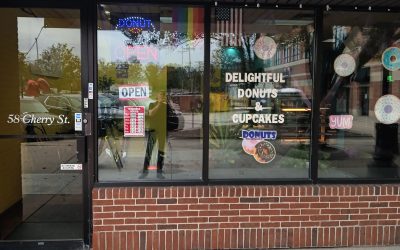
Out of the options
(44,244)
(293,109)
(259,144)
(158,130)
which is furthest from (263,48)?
(44,244)

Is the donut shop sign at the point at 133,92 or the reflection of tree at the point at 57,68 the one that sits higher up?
the reflection of tree at the point at 57,68

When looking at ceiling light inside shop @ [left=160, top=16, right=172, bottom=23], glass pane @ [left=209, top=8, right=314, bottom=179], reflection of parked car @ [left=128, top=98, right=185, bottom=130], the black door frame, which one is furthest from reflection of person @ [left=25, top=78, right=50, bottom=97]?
glass pane @ [left=209, top=8, right=314, bottom=179]

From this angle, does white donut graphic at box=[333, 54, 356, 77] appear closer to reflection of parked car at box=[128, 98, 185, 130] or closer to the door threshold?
reflection of parked car at box=[128, 98, 185, 130]

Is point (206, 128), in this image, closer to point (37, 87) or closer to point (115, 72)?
point (115, 72)

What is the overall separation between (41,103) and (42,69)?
39cm

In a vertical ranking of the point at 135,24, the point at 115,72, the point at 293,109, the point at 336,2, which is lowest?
the point at 293,109

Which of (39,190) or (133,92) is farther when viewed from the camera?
(39,190)

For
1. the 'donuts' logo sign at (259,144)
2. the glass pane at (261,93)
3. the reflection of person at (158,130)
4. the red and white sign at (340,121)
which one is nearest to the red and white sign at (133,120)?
the reflection of person at (158,130)

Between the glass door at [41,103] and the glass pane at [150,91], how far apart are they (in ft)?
1.12

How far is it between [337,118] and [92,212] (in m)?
2.93

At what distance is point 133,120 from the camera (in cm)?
479

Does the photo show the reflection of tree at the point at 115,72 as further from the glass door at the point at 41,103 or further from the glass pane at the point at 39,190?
the glass pane at the point at 39,190

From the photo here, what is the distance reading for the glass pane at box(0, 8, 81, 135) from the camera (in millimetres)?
4707

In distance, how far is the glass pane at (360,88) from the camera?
16.5ft
